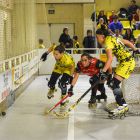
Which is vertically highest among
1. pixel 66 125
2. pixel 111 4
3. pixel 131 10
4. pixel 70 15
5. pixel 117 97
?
pixel 111 4

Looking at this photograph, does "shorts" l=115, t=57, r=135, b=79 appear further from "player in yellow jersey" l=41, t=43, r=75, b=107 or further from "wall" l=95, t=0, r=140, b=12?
"wall" l=95, t=0, r=140, b=12

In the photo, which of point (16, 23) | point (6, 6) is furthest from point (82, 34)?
point (6, 6)

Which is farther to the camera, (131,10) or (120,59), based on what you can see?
(131,10)

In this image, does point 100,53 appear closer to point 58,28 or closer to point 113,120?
point 58,28

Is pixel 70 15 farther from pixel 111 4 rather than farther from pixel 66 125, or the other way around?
pixel 66 125

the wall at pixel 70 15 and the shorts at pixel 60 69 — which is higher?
the wall at pixel 70 15

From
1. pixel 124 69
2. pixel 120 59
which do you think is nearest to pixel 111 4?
pixel 120 59

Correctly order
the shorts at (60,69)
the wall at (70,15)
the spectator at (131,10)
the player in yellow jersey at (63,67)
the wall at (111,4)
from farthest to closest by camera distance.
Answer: the wall at (111,4), the wall at (70,15), the spectator at (131,10), the shorts at (60,69), the player in yellow jersey at (63,67)

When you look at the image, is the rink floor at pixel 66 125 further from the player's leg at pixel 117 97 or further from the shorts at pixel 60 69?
the shorts at pixel 60 69

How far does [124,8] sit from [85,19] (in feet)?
7.24

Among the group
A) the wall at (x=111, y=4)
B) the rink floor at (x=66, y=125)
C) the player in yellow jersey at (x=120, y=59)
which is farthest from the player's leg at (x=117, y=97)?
the wall at (x=111, y=4)

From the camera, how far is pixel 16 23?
5.52 m

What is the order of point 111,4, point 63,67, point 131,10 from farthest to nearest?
point 111,4 → point 131,10 → point 63,67

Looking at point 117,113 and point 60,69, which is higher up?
point 60,69
